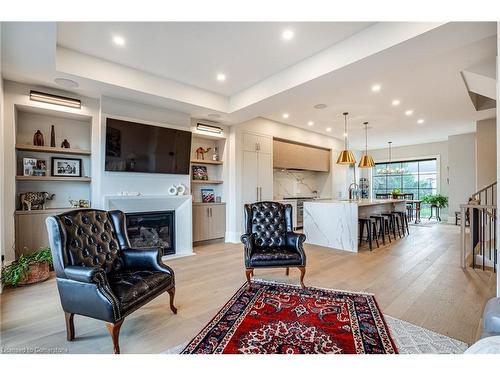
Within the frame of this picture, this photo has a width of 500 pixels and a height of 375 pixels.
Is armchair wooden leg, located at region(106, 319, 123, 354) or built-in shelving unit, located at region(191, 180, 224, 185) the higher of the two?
built-in shelving unit, located at region(191, 180, 224, 185)

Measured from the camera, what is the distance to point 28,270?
3.09 metres

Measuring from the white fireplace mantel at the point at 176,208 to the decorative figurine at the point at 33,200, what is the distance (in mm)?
1077

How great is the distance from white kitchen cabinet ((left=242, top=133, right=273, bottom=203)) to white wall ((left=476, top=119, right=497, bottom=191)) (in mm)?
5234

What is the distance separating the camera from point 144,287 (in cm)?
204

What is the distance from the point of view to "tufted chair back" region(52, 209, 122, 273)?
2.01m

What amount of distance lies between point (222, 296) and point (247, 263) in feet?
1.59

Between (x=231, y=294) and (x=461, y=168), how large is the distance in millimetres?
8823

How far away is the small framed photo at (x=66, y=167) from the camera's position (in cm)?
400

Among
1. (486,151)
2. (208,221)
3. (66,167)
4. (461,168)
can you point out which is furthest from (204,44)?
(461,168)

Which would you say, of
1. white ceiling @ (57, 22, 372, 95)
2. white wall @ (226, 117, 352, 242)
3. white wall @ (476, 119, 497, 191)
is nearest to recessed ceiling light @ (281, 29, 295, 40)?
white ceiling @ (57, 22, 372, 95)

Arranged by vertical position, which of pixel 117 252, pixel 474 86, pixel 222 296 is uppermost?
pixel 474 86

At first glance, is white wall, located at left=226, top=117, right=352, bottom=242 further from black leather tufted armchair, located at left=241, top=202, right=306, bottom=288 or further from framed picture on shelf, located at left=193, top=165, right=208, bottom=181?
black leather tufted armchair, located at left=241, top=202, right=306, bottom=288
